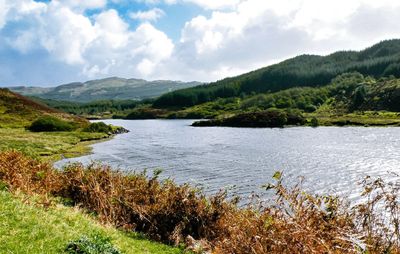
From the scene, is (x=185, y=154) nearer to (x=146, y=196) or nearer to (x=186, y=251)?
(x=146, y=196)

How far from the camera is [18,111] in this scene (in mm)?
145500

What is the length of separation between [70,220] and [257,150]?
2944 inches

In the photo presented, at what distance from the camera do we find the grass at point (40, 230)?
13922 mm

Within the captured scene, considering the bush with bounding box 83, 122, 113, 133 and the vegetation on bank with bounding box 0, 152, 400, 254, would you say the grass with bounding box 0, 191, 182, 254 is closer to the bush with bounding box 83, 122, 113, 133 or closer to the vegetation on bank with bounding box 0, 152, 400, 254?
the vegetation on bank with bounding box 0, 152, 400, 254

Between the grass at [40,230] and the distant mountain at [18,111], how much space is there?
10958 centimetres

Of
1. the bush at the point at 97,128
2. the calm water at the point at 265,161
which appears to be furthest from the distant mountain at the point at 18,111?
the calm water at the point at 265,161

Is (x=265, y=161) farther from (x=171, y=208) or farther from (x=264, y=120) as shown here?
(x=264, y=120)

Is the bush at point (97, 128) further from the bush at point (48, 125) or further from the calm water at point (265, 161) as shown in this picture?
the calm water at point (265, 161)

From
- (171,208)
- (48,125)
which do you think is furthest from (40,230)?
(48,125)

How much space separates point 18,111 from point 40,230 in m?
142

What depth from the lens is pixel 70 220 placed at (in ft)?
60.5

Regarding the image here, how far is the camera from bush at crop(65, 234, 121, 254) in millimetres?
13773

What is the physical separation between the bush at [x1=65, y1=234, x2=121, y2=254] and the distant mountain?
11517cm

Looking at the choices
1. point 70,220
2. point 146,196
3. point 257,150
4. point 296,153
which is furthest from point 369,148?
point 70,220
